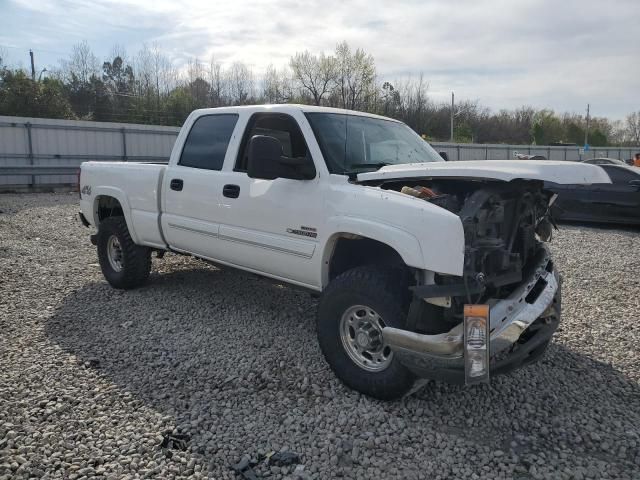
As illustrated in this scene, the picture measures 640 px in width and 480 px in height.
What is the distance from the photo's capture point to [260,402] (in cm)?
364

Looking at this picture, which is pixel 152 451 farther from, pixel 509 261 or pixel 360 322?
pixel 509 261

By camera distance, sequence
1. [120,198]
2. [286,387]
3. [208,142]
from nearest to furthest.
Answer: [286,387] → [208,142] → [120,198]

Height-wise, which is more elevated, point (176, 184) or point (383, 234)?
point (176, 184)

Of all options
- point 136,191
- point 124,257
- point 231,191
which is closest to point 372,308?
point 231,191

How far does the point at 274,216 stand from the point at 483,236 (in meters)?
1.70

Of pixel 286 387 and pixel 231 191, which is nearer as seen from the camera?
pixel 286 387

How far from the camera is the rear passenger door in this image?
16.2 ft

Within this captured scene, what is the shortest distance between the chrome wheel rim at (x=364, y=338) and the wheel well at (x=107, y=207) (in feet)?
12.4

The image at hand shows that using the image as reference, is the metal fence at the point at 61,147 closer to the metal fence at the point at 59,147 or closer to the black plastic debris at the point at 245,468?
the metal fence at the point at 59,147

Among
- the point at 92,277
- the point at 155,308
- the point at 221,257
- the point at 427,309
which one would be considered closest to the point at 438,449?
the point at 427,309

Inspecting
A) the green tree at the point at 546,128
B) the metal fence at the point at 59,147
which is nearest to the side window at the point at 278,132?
the metal fence at the point at 59,147

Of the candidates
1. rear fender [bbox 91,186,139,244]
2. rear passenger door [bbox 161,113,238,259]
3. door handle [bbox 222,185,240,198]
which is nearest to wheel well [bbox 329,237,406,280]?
door handle [bbox 222,185,240,198]

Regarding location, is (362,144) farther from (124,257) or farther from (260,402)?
(124,257)

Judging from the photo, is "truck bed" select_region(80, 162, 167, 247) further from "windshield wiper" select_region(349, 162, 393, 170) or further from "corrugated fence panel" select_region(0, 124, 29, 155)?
"corrugated fence panel" select_region(0, 124, 29, 155)
